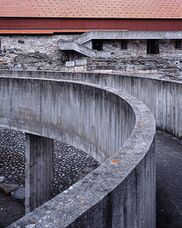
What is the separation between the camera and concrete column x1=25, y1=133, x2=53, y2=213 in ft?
31.5

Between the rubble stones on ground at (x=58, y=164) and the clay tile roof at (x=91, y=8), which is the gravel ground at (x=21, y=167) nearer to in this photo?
the rubble stones on ground at (x=58, y=164)

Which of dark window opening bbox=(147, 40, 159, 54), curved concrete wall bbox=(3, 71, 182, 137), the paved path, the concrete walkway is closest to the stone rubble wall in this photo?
dark window opening bbox=(147, 40, 159, 54)

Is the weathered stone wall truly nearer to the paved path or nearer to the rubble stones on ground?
the rubble stones on ground

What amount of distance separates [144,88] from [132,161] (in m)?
7.28

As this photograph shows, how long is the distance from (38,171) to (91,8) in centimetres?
2174

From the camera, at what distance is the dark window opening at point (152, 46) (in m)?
27.9

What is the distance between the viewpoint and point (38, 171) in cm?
988

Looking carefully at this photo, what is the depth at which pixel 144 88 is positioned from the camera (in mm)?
10062

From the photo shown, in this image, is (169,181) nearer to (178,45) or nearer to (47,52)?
(47,52)

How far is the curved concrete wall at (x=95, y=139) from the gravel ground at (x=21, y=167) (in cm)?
344

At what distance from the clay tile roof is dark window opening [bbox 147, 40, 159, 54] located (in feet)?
9.05

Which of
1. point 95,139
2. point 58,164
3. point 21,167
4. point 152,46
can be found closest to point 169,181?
point 95,139

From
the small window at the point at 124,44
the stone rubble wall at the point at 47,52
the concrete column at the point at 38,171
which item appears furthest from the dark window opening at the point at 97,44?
the concrete column at the point at 38,171

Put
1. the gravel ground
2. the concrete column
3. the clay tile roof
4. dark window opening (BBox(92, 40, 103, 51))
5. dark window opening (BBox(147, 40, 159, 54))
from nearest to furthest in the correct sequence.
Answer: the concrete column → the gravel ground → dark window opening (BBox(92, 40, 103, 51)) → dark window opening (BBox(147, 40, 159, 54)) → the clay tile roof
